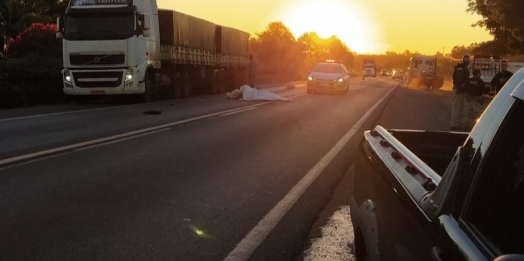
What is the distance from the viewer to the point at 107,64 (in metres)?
23.8

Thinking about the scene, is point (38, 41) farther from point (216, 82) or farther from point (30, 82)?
point (216, 82)

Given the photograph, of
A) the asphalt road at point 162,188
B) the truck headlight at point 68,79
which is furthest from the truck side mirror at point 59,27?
the asphalt road at point 162,188

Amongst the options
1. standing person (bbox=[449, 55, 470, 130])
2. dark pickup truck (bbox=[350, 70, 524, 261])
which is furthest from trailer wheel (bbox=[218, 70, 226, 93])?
dark pickup truck (bbox=[350, 70, 524, 261])

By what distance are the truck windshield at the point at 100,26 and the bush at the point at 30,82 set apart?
2.27 m

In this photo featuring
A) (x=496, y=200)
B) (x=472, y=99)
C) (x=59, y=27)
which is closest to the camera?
(x=496, y=200)

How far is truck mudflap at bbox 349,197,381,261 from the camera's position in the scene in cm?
349

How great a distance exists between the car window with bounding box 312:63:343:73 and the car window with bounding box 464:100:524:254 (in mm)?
34347

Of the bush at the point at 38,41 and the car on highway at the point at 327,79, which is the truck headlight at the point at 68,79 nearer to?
the bush at the point at 38,41

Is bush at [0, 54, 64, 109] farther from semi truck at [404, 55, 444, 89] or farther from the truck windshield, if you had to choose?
semi truck at [404, 55, 444, 89]

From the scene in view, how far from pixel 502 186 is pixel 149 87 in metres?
23.8

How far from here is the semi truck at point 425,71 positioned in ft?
194

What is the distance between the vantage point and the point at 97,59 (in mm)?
23656

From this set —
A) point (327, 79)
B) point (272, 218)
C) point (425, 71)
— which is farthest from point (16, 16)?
point (272, 218)

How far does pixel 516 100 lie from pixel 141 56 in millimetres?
22483
